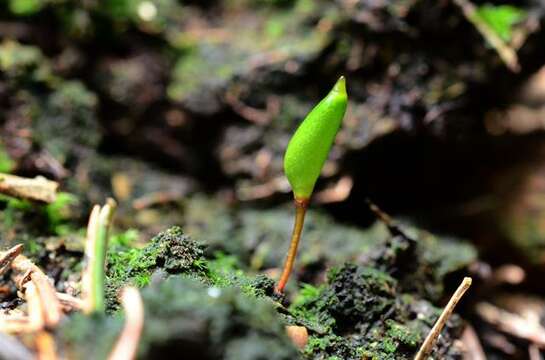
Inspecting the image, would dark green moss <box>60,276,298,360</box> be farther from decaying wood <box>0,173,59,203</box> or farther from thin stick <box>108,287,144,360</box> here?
decaying wood <box>0,173,59,203</box>

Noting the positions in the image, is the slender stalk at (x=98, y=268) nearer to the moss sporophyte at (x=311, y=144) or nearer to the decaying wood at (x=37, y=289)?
the decaying wood at (x=37, y=289)

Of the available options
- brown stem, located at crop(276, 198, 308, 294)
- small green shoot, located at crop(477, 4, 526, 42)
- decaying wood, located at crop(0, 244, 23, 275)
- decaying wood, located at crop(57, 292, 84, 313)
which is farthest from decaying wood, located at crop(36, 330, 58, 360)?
small green shoot, located at crop(477, 4, 526, 42)

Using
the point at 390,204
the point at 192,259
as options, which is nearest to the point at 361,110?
the point at 390,204

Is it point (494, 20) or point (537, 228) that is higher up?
point (494, 20)

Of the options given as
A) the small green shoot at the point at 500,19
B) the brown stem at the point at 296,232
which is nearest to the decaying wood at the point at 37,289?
the brown stem at the point at 296,232

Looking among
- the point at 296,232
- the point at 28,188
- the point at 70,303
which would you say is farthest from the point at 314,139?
the point at 28,188

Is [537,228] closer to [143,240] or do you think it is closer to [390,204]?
[390,204]

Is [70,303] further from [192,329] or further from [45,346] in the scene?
[192,329]
